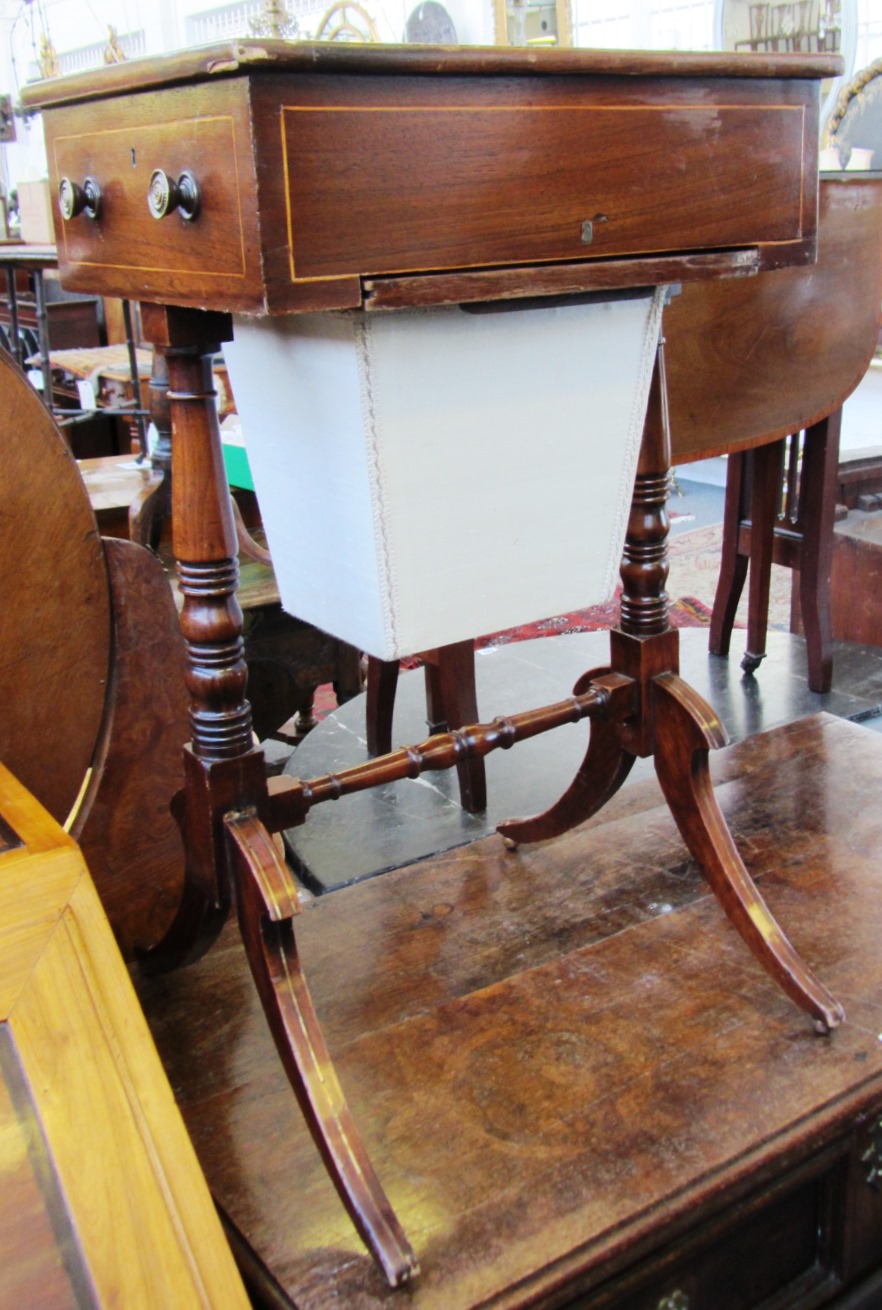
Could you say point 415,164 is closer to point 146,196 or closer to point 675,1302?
point 146,196

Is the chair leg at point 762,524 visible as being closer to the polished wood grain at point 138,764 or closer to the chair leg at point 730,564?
the chair leg at point 730,564

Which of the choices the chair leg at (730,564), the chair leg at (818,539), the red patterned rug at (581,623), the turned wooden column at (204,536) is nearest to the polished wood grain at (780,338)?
the chair leg at (818,539)

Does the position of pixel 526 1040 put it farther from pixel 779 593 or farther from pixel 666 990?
pixel 779 593

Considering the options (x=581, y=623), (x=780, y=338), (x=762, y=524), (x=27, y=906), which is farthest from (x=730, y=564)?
(x=27, y=906)

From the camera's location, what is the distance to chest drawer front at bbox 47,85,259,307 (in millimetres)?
940

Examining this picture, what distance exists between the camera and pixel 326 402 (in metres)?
1.13

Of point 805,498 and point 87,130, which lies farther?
point 805,498

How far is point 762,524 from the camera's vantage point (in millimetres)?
2477

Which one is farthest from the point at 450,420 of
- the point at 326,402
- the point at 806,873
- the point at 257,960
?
the point at 806,873

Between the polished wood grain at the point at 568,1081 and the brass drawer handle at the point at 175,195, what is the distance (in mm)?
780

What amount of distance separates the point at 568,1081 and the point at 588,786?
42 cm

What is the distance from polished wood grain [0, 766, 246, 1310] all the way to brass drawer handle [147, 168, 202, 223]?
19.9 inches

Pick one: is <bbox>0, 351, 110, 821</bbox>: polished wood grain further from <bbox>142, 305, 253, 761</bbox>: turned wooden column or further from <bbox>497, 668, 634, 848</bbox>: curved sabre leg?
<bbox>497, 668, 634, 848</bbox>: curved sabre leg

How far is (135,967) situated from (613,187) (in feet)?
3.08
